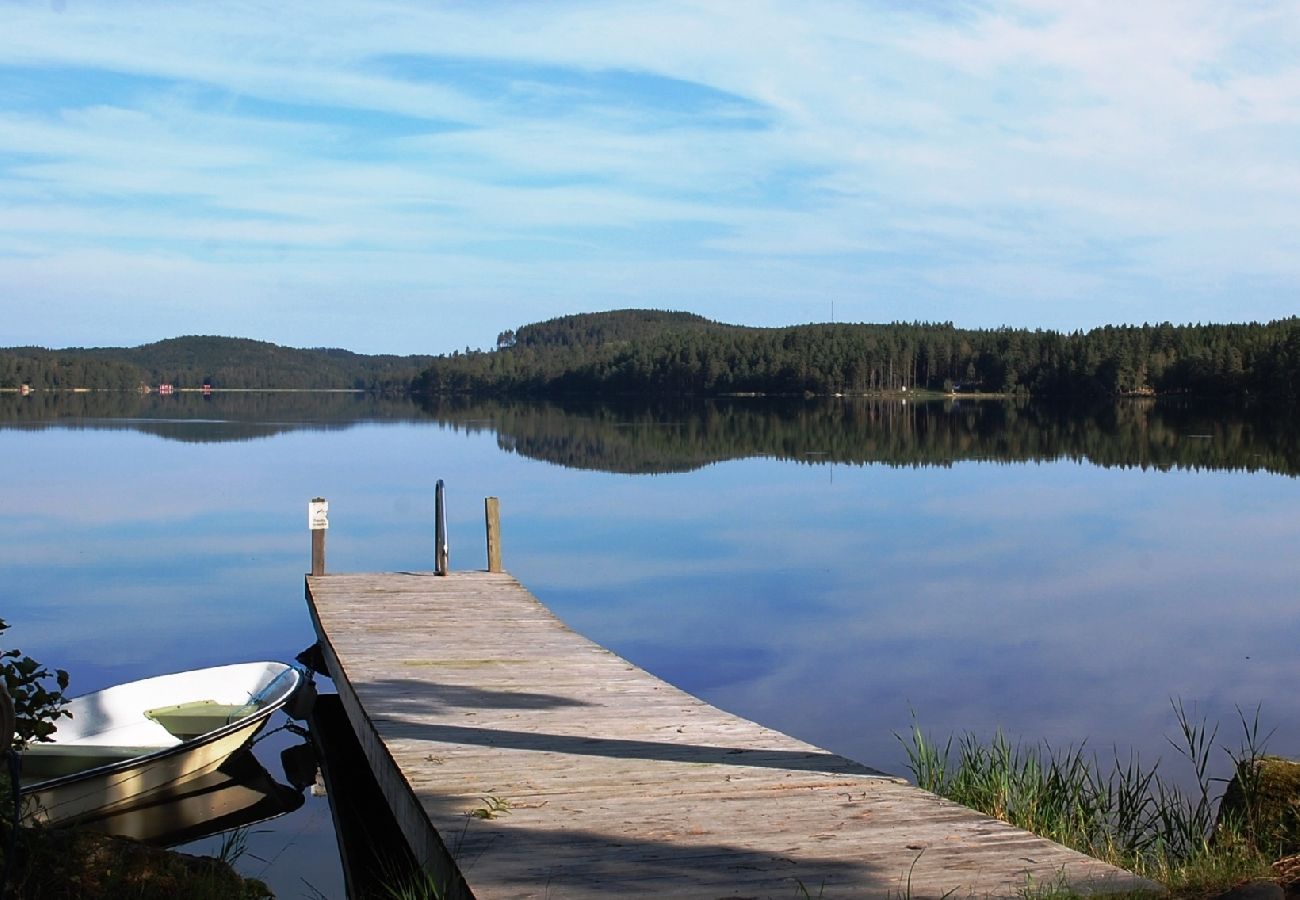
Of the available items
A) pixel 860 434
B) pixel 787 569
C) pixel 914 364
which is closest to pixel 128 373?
pixel 914 364

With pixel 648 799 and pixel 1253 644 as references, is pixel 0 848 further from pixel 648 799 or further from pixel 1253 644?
pixel 1253 644

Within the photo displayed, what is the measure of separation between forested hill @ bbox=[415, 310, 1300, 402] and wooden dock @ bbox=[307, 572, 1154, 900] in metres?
75.9

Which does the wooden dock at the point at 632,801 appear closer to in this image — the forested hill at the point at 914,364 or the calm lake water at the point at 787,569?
the calm lake water at the point at 787,569

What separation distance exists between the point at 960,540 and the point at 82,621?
13186mm

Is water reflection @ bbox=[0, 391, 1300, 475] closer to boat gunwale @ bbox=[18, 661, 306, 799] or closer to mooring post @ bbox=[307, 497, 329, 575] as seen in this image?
mooring post @ bbox=[307, 497, 329, 575]

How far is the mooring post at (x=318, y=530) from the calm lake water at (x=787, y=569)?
2.62 feet

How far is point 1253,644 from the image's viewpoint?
13.1m

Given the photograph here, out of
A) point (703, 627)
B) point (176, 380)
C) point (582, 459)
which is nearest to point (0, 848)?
point (703, 627)

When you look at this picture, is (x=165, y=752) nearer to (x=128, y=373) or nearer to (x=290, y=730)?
(x=290, y=730)

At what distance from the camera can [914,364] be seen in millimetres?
122562

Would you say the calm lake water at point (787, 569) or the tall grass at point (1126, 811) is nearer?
the tall grass at point (1126, 811)

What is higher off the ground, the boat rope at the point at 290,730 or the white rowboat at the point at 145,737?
the white rowboat at the point at 145,737

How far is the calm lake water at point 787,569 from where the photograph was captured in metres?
11.0

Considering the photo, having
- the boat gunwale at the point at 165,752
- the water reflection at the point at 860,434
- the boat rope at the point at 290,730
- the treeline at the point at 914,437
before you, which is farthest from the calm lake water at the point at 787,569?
the boat gunwale at the point at 165,752
